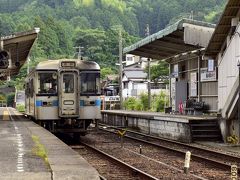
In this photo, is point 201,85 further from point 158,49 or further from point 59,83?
point 59,83

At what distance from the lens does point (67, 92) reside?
19.1 metres

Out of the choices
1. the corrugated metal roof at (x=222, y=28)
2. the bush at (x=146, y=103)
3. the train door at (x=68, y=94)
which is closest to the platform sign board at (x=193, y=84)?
the corrugated metal roof at (x=222, y=28)

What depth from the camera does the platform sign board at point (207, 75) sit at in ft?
76.9

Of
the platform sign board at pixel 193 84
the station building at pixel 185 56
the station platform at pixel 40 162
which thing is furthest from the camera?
the platform sign board at pixel 193 84

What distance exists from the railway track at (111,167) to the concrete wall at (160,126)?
445 centimetres

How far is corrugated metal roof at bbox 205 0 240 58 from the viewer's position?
1917cm

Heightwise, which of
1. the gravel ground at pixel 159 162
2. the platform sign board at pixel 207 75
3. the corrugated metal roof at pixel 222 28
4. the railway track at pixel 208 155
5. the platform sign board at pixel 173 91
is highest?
the corrugated metal roof at pixel 222 28

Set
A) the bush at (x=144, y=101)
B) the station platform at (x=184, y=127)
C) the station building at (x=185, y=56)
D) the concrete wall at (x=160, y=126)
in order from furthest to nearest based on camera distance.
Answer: the bush at (x=144, y=101), the station building at (x=185, y=56), the concrete wall at (x=160, y=126), the station platform at (x=184, y=127)

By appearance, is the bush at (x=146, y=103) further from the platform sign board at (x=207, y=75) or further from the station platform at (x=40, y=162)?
the station platform at (x=40, y=162)

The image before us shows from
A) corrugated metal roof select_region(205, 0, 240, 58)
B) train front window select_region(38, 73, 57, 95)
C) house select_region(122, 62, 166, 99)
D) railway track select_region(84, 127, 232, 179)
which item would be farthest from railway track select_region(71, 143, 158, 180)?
house select_region(122, 62, 166, 99)

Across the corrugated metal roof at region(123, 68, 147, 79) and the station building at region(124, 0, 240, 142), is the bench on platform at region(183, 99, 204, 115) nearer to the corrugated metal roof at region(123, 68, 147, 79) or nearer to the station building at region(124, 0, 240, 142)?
the station building at region(124, 0, 240, 142)

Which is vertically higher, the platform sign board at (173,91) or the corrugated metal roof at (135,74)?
the corrugated metal roof at (135,74)

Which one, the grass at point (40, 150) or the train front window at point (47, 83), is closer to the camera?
the grass at point (40, 150)

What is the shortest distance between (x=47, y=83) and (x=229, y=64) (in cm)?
667
